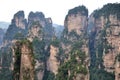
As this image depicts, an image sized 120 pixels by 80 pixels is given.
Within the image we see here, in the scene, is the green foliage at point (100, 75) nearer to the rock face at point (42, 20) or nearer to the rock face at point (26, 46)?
the rock face at point (26, 46)

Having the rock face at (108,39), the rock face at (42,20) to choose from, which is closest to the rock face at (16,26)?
the rock face at (42,20)

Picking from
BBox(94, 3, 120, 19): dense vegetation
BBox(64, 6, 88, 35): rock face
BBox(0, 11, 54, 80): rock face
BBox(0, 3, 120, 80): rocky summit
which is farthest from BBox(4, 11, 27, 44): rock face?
BBox(94, 3, 120, 19): dense vegetation

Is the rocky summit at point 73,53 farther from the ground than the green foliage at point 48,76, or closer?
farther from the ground

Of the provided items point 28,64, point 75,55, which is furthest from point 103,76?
point 28,64

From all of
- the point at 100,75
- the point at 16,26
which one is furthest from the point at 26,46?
the point at 16,26

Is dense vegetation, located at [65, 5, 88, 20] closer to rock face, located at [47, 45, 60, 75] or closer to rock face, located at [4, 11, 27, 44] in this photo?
rock face, located at [47, 45, 60, 75]

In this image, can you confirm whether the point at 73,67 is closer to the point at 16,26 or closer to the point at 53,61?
the point at 53,61

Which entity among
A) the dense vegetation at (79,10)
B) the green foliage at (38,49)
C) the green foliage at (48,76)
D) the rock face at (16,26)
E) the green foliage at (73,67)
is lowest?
the green foliage at (48,76)

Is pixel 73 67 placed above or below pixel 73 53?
below
